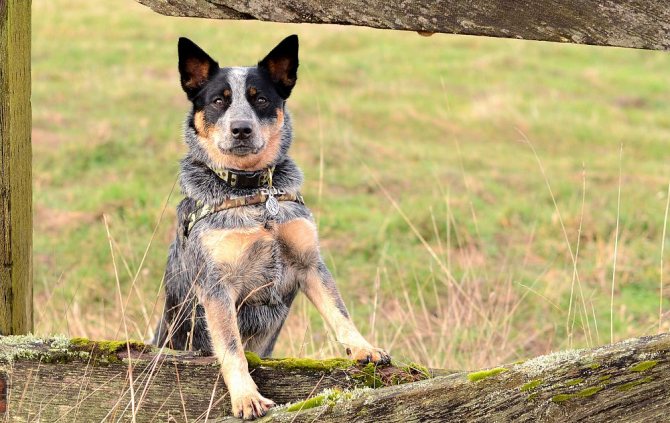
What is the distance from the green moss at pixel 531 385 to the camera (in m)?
2.67

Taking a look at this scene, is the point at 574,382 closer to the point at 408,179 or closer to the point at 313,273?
the point at 313,273

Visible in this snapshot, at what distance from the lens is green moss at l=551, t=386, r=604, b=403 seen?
2645mm

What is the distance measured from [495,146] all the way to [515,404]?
33.7ft

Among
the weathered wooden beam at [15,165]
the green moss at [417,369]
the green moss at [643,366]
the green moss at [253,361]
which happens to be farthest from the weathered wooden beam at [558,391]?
the weathered wooden beam at [15,165]

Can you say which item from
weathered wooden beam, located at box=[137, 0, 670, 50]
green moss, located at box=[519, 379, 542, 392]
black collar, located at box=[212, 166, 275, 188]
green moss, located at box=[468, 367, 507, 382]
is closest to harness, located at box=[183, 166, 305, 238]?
black collar, located at box=[212, 166, 275, 188]

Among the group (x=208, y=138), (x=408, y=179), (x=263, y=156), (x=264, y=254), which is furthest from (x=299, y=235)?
(x=408, y=179)

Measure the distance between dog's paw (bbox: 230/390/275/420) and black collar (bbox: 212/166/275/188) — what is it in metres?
0.99

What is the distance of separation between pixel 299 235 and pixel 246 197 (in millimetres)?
278

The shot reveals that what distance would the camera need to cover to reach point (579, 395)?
2.65 meters

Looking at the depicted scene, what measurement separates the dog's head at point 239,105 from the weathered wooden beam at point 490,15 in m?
1.06

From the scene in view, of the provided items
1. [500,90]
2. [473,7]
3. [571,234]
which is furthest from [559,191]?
[473,7]

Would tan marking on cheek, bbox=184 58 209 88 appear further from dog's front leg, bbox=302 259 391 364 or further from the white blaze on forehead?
dog's front leg, bbox=302 259 391 364

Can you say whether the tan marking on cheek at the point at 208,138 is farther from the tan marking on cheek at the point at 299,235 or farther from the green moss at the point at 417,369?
the green moss at the point at 417,369

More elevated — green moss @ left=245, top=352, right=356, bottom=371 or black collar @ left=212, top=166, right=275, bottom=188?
black collar @ left=212, top=166, right=275, bottom=188
